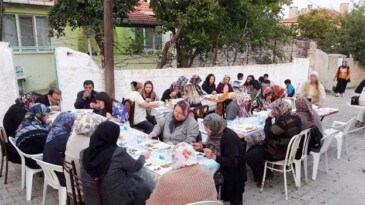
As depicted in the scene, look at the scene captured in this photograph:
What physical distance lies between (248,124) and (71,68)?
4979 mm

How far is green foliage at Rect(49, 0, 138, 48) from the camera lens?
31.5 feet

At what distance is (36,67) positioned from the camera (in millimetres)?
12164

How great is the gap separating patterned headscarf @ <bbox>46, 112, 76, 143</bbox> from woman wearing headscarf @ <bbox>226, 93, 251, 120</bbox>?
2896mm

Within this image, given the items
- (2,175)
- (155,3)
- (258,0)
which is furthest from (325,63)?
(2,175)

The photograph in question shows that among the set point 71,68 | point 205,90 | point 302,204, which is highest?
point 71,68

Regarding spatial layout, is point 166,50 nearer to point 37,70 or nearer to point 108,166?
point 37,70

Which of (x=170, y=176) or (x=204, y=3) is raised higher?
(x=204, y=3)

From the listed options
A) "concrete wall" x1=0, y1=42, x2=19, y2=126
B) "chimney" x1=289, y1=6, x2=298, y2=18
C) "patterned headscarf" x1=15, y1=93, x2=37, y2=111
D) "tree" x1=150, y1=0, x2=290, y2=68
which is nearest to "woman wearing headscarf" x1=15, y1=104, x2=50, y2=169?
"patterned headscarf" x1=15, y1=93, x2=37, y2=111

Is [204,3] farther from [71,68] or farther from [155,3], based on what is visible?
[71,68]

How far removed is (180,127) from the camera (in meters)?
4.66

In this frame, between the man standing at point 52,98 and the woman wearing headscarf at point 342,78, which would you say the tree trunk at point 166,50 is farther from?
the woman wearing headscarf at point 342,78

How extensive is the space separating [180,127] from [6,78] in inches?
191

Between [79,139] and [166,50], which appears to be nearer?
[79,139]

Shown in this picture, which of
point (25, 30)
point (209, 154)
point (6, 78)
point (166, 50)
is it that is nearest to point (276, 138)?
point (209, 154)
